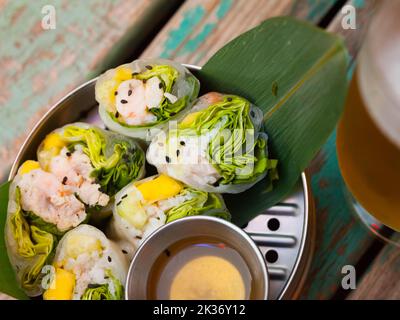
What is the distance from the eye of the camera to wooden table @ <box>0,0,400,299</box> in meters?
0.85

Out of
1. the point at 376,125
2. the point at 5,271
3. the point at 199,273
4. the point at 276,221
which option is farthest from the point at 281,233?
the point at 5,271

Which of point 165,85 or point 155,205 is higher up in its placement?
point 165,85

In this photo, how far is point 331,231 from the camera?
809mm

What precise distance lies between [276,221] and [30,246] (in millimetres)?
315

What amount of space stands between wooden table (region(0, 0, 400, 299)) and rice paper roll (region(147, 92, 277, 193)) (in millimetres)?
155

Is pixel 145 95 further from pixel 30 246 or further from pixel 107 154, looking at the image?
pixel 30 246

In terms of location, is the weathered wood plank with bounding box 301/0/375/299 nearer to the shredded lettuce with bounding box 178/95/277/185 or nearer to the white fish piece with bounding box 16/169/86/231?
the shredded lettuce with bounding box 178/95/277/185

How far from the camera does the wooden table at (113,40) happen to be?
2.80 ft

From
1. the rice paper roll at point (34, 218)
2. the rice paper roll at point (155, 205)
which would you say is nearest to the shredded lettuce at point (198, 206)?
the rice paper roll at point (155, 205)

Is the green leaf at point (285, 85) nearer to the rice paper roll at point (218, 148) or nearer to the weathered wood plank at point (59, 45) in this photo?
the rice paper roll at point (218, 148)
